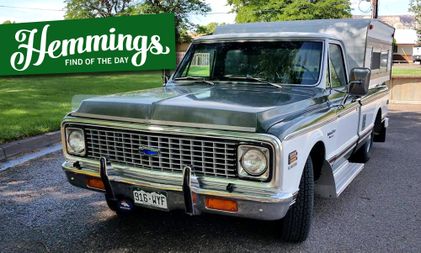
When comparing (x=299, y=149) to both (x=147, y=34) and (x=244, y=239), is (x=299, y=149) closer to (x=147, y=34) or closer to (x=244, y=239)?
(x=244, y=239)

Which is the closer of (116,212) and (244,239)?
(244,239)

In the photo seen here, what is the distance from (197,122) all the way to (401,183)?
3.57 meters

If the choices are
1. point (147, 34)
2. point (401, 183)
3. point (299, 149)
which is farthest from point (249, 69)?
point (147, 34)

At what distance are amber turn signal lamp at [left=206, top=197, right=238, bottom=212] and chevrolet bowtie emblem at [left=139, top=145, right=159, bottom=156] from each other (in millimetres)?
544

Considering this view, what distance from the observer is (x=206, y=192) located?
3219mm

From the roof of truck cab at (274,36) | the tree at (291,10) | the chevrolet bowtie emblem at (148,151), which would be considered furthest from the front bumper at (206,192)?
the tree at (291,10)

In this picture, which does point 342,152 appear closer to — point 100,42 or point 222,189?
point 222,189

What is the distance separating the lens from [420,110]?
13.1 metres

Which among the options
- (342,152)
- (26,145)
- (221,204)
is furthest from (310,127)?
(26,145)

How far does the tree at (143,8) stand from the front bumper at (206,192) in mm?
39979

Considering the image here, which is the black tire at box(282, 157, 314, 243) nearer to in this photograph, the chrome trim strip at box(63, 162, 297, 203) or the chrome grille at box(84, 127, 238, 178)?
the chrome trim strip at box(63, 162, 297, 203)

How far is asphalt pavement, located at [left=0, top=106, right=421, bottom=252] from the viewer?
12.5ft

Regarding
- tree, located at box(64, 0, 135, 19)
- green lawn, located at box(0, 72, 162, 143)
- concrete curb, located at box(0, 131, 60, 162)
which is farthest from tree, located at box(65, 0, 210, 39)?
concrete curb, located at box(0, 131, 60, 162)

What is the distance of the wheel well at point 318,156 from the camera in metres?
3.99
